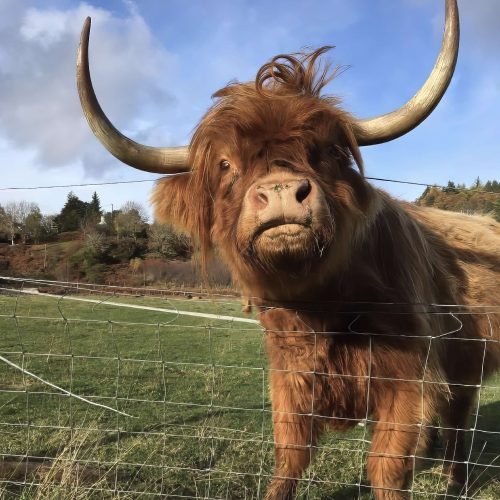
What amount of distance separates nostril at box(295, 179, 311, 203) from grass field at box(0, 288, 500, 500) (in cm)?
73

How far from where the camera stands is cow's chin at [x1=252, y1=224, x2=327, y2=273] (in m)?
2.25

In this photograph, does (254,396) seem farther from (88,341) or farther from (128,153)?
(88,341)

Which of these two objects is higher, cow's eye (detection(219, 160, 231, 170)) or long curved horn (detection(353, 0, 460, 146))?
long curved horn (detection(353, 0, 460, 146))

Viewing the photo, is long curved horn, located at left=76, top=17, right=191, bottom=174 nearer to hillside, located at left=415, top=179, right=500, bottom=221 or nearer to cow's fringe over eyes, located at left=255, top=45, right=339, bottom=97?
cow's fringe over eyes, located at left=255, top=45, right=339, bottom=97

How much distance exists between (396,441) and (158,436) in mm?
2320

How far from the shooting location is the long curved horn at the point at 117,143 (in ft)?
8.36

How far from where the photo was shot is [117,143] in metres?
2.84

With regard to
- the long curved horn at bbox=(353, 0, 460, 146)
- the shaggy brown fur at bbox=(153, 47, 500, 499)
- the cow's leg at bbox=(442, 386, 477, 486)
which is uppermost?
the long curved horn at bbox=(353, 0, 460, 146)

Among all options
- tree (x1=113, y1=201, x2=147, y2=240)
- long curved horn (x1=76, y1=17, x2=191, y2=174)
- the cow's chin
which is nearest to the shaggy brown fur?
the cow's chin

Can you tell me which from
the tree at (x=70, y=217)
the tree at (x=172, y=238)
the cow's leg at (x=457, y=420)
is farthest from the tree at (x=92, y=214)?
the cow's leg at (x=457, y=420)

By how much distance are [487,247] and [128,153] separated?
320 cm

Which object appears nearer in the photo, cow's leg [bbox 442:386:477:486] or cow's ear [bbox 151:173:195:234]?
cow's ear [bbox 151:173:195:234]

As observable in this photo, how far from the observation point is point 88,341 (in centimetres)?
1151

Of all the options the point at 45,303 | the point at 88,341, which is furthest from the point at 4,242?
the point at 88,341
